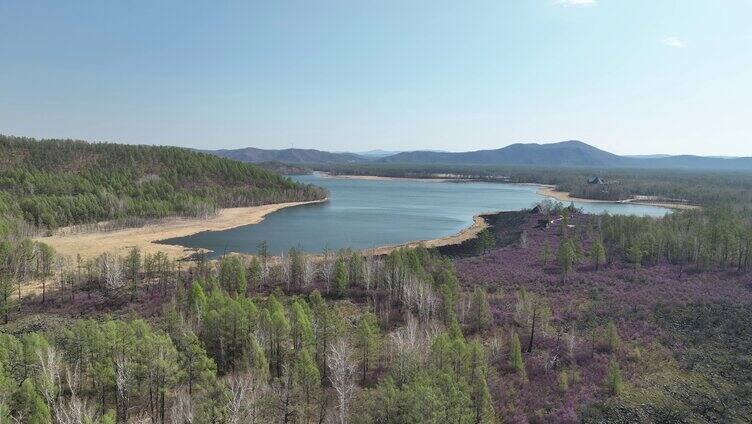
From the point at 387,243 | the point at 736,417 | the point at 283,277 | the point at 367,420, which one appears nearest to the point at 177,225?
the point at 387,243

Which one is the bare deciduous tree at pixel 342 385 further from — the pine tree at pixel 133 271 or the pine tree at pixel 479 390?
the pine tree at pixel 133 271

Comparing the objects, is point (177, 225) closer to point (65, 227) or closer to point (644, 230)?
point (65, 227)

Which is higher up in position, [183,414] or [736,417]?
[183,414]

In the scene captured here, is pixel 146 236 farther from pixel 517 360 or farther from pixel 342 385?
pixel 517 360

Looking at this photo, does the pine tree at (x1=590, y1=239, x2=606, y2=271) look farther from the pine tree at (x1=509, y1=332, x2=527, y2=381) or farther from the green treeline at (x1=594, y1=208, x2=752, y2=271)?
the pine tree at (x1=509, y1=332, x2=527, y2=381)

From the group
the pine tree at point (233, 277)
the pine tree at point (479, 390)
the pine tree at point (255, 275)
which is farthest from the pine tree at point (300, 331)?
the pine tree at point (255, 275)

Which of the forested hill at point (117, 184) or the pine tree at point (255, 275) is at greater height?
the forested hill at point (117, 184)

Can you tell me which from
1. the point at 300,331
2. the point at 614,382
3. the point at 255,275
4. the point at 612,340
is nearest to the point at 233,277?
the point at 255,275
